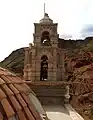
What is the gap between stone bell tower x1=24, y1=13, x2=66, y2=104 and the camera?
42.6ft

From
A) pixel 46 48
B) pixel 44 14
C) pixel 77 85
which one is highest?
pixel 44 14

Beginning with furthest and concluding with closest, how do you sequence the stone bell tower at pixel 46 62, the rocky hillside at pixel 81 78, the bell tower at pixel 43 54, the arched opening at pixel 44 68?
the rocky hillside at pixel 81 78 → the arched opening at pixel 44 68 → the bell tower at pixel 43 54 → the stone bell tower at pixel 46 62

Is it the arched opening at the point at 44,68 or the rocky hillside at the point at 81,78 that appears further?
the rocky hillside at the point at 81,78

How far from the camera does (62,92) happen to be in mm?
13016

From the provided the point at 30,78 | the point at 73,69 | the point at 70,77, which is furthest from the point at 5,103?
the point at 73,69

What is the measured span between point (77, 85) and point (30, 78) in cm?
2694

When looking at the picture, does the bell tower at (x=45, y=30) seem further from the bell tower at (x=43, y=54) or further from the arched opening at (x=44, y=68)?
the arched opening at (x=44, y=68)

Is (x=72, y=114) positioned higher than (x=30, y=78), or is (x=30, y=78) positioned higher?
(x=30, y=78)

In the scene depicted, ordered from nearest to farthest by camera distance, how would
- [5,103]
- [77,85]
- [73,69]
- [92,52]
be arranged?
[5,103] → [77,85] → [73,69] → [92,52]

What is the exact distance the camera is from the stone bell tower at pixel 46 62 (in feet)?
42.6

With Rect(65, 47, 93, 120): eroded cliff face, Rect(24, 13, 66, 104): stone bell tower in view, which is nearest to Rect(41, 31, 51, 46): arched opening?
Rect(24, 13, 66, 104): stone bell tower

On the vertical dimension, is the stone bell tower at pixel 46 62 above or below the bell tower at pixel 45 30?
below

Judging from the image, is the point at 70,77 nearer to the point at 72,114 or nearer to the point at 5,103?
the point at 72,114

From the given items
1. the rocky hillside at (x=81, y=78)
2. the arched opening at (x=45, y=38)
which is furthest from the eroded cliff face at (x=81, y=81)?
the arched opening at (x=45, y=38)
